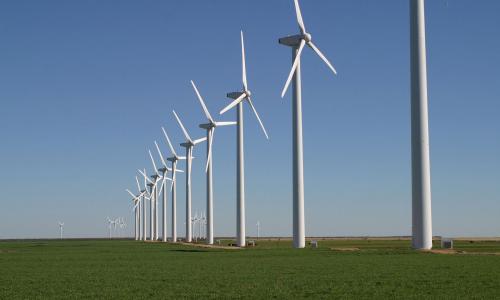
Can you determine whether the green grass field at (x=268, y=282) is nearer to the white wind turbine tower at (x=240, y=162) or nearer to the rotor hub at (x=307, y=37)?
the rotor hub at (x=307, y=37)

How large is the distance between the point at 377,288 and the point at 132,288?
9.80 m

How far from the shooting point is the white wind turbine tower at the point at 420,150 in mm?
61812

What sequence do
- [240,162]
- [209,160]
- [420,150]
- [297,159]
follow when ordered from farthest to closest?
[209,160] < [240,162] < [297,159] < [420,150]

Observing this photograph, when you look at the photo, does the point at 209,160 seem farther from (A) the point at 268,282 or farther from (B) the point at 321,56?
(A) the point at 268,282

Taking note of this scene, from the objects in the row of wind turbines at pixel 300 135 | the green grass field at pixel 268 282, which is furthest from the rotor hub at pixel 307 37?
the green grass field at pixel 268 282

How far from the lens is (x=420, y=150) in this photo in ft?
203

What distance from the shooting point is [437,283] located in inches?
1246

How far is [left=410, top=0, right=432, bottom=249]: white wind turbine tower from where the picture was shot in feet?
203

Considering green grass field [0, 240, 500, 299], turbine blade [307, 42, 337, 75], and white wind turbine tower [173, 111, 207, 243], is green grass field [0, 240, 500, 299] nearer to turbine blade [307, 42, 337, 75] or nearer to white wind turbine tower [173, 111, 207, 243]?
turbine blade [307, 42, 337, 75]

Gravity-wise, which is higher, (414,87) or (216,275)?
(414,87)

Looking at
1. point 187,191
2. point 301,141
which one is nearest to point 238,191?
point 301,141

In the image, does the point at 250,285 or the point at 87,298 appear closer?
the point at 87,298

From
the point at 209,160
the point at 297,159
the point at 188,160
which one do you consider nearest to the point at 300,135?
the point at 297,159

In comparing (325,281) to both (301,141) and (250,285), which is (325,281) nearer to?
(250,285)
